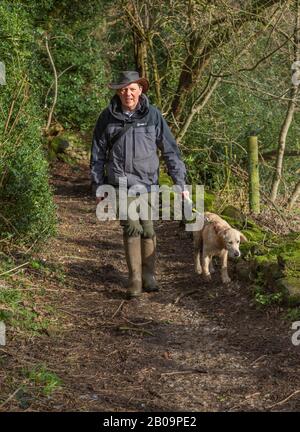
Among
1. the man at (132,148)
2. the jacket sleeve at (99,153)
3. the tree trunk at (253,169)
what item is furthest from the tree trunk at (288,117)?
the jacket sleeve at (99,153)

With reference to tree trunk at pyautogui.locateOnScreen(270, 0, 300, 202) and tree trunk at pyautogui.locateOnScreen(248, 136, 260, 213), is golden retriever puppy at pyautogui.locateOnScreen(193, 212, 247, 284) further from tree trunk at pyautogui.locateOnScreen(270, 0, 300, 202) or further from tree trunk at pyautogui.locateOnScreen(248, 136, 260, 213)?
tree trunk at pyautogui.locateOnScreen(270, 0, 300, 202)

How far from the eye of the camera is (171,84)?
14562 millimetres

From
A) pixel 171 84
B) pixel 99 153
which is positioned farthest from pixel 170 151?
pixel 171 84

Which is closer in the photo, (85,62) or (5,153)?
(5,153)

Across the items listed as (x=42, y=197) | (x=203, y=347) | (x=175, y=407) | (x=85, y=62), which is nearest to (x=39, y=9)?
(x=85, y=62)

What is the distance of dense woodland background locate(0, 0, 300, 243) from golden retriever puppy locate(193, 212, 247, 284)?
6.53ft

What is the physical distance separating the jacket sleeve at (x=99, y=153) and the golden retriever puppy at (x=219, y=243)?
1369mm

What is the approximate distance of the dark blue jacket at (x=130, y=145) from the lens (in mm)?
7352

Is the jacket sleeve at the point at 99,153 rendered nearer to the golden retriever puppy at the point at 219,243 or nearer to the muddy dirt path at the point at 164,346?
the muddy dirt path at the point at 164,346

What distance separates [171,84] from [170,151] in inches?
285

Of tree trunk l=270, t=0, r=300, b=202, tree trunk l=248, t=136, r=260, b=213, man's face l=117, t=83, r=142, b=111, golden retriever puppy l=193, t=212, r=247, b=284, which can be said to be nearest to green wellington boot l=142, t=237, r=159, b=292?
golden retriever puppy l=193, t=212, r=247, b=284

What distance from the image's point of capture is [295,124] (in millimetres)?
14461
